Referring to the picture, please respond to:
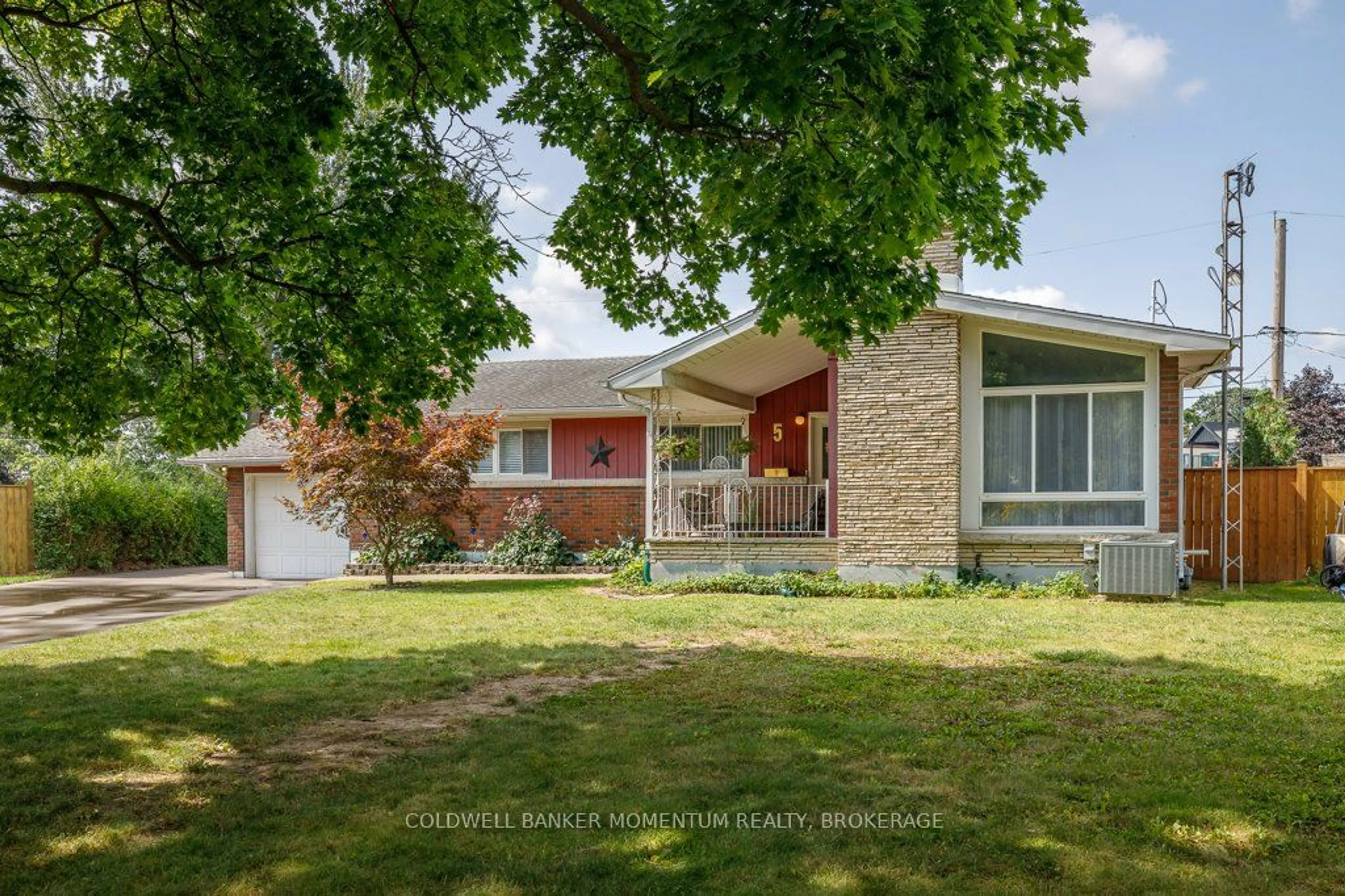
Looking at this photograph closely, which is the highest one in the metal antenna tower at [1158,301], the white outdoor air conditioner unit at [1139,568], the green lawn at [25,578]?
the metal antenna tower at [1158,301]

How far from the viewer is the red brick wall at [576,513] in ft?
59.9

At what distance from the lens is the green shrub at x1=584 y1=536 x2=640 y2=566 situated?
17.6 m

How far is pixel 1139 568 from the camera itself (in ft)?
39.6

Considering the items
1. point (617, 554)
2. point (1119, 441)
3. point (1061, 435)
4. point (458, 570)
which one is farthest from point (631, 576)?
point (1119, 441)

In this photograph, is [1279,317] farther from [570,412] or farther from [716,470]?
[570,412]

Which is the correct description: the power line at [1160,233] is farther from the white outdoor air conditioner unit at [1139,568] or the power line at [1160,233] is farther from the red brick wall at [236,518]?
the red brick wall at [236,518]

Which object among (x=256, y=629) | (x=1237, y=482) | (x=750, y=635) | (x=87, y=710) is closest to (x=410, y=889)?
(x=87, y=710)

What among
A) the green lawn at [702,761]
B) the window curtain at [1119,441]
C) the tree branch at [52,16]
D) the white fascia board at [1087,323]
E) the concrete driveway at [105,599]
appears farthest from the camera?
the window curtain at [1119,441]

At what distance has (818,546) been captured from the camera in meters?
14.2

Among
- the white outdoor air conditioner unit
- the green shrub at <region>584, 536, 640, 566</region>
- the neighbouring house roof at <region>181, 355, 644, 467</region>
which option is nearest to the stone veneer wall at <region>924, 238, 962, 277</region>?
the white outdoor air conditioner unit

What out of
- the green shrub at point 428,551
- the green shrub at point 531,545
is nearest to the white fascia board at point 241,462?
the green shrub at point 428,551

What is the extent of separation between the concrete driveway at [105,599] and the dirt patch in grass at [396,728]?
6.14 m

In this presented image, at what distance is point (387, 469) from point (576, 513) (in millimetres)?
4585

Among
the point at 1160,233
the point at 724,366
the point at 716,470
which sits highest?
the point at 1160,233
